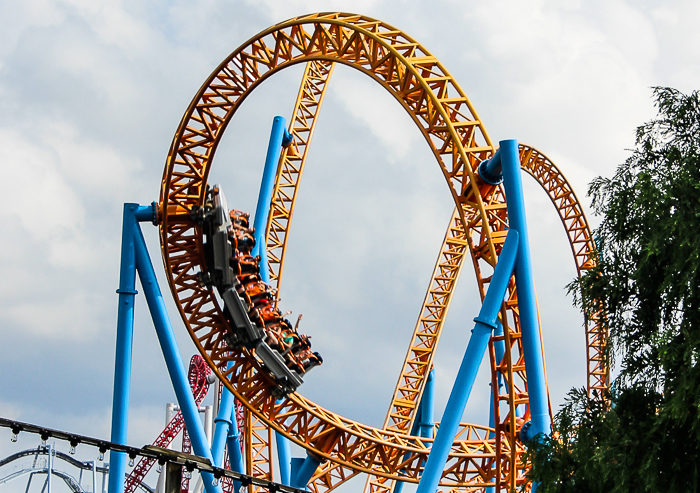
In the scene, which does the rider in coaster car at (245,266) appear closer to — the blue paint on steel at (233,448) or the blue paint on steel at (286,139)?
the blue paint on steel at (233,448)

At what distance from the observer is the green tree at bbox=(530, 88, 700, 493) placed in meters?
5.61

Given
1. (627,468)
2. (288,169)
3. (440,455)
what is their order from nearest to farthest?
(627,468)
(440,455)
(288,169)

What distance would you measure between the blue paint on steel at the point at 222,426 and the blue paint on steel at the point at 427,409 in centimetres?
396

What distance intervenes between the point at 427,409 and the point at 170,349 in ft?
19.0

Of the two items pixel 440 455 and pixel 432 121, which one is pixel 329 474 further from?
pixel 432 121

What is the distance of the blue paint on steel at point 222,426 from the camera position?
11633mm

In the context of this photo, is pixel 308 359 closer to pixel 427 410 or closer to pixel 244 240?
pixel 244 240

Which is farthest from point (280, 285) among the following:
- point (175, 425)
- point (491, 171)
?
point (175, 425)

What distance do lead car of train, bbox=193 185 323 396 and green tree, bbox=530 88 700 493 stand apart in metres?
5.19

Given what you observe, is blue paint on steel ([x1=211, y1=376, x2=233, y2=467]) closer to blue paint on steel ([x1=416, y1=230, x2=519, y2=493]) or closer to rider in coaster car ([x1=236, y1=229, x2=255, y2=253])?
rider in coaster car ([x1=236, y1=229, x2=255, y2=253])

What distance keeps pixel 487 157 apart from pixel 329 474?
578 cm

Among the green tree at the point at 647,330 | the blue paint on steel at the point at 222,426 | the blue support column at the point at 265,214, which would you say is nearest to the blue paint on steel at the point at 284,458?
the blue support column at the point at 265,214

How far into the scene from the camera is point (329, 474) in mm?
13031

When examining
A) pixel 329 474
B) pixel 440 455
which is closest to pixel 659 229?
pixel 440 455
